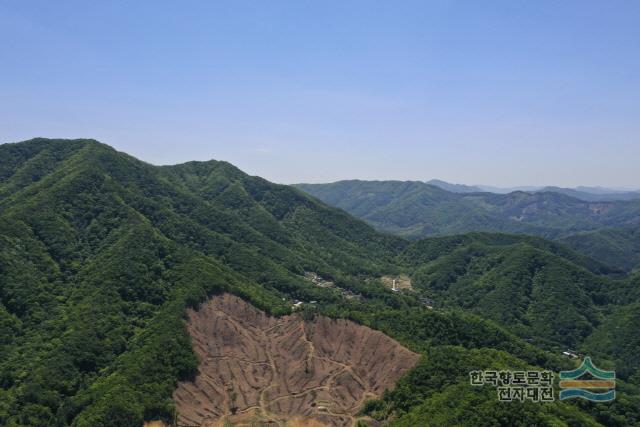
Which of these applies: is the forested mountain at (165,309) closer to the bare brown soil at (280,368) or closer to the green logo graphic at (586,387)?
the green logo graphic at (586,387)

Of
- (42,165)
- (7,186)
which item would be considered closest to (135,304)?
(7,186)

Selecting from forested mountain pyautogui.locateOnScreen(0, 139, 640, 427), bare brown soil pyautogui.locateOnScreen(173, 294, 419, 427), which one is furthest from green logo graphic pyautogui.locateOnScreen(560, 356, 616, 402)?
bare brown soil pyautogui.locateOnScreen(173, 294, 419, 427)

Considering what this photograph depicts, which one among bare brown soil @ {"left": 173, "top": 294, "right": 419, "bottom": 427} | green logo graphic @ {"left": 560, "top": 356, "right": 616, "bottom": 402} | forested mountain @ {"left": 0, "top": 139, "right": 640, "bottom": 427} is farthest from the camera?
bare brown soil @ {"left": 173, "top": 294, "right": 419, "bottom": 427}

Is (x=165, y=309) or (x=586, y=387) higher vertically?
(x=165, y=309)

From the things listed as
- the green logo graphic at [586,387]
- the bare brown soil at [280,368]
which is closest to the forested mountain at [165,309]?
the green logo graphic at [586,387]

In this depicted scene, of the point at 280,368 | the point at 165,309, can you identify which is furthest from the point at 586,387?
the point at 165,309

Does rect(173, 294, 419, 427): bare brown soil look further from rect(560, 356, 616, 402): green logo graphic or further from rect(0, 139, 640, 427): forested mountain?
rect(560, 356, 616, 402): green logo graphic

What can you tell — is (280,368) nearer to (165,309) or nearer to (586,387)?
(165,309)
